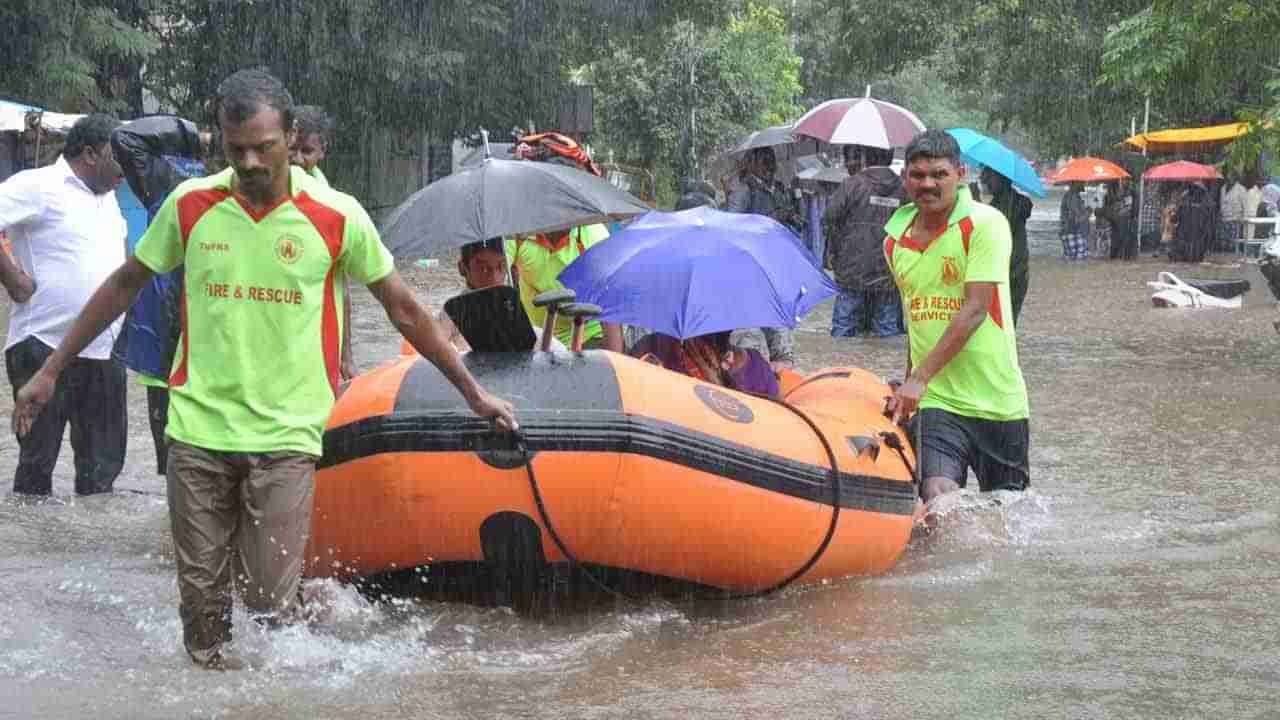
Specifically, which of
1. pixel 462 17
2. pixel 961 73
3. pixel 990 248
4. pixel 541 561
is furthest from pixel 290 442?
pixel 961 73

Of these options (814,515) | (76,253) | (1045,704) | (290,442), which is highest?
(76,253)

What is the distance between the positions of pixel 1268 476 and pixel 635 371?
4618mm

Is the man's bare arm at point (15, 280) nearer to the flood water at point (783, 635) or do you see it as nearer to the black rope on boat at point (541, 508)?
the flood water at point (783, 635)

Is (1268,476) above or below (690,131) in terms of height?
below

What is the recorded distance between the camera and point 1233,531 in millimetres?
7930

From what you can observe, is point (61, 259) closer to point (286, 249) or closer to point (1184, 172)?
point (286, 249)

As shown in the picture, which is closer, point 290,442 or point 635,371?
point 290,442

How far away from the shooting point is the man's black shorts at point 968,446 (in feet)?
23.3

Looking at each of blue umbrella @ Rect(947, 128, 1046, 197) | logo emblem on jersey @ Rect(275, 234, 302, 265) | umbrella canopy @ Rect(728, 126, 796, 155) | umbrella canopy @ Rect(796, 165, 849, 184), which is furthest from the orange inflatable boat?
umbrella canopy @ Rect(796, 165, 849, 184)

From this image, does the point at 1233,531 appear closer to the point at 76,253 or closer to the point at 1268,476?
the point at 1268,476

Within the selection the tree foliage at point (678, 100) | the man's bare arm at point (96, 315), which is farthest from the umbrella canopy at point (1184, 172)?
the man's bare arm at point (96, 315)

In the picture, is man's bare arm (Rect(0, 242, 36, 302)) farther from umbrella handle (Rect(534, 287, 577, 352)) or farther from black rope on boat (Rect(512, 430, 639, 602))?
black rope on boat (Rect(512, 430, 639, 602))

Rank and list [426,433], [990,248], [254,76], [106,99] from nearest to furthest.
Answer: [254,76], [426,433], [990,248], [106,99]

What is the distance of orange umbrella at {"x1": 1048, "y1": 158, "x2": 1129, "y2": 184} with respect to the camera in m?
30.4
